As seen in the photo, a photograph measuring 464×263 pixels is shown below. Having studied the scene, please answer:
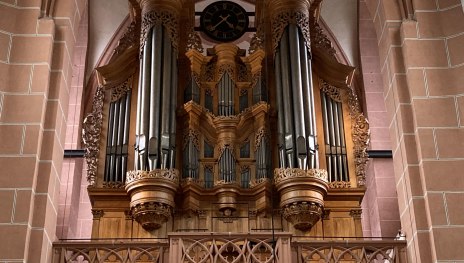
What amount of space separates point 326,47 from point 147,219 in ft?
16.2

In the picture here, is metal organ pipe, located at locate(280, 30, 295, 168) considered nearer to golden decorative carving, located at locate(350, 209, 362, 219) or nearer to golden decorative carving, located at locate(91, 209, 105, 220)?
golden decorative carving, located at locate(350, 209, 362, 219)

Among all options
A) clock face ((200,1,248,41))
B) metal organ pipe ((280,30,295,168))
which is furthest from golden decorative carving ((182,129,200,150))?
clock face ((200,1,248,41))

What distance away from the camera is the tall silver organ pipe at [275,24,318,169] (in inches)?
495

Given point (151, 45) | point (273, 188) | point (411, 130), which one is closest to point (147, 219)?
point (273, 188)

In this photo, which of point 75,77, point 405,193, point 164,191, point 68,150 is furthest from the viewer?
point 75,77

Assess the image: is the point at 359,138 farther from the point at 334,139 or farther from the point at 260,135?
the point at 260,135

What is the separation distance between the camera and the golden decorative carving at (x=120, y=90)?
13875 millimetres

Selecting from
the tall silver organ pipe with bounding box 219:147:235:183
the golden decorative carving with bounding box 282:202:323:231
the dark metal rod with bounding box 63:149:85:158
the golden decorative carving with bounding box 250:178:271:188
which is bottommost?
the golden decorative carving with bounding box 282:202:323:231

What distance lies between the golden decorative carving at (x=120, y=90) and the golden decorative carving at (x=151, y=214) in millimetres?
2522

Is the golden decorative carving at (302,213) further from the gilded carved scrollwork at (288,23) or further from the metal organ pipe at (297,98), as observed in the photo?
the gilded carved scrollwork at (288,23)

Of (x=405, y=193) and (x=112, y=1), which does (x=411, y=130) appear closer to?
(x=405, y=193)

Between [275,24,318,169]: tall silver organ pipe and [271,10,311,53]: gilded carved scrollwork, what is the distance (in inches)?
3.5

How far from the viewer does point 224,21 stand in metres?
15.8

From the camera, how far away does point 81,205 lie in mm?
16266
